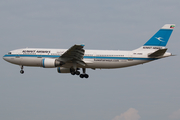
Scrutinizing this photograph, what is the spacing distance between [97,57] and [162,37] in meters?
11.9

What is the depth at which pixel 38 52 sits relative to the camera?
46.9 m

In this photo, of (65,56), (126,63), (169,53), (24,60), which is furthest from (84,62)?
(169,53)

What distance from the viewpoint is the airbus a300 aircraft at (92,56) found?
146 feet

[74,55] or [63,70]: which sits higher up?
[74,55]

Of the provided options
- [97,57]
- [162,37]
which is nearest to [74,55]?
[97,57]

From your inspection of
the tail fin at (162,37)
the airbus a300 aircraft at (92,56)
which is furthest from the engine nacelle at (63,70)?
the tail fin at (162,37)

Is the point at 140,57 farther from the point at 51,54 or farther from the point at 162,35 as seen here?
the point at 51,54

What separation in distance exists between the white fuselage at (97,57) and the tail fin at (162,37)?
1.60 meters

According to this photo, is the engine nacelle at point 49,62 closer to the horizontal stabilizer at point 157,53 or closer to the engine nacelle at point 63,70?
the engine nacelle at point 63,70

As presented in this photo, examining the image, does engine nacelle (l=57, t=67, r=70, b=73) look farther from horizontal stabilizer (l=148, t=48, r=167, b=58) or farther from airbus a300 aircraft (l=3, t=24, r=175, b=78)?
horizontal stabilizer (l=148, t=48, r=167, b=58)

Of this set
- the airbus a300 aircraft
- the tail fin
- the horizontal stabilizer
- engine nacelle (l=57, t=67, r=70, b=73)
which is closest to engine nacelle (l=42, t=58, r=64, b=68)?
the airbus a300 aircraft

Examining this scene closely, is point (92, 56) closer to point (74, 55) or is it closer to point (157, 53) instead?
point (74, 55)

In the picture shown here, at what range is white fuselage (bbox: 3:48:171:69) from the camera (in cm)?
4522

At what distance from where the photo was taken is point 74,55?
44.2 meters
